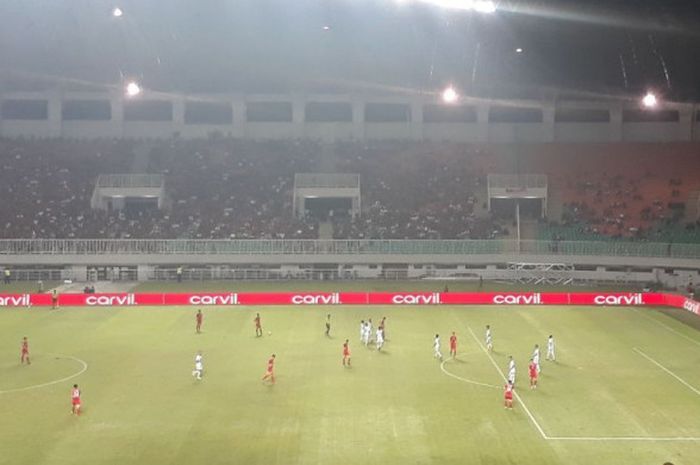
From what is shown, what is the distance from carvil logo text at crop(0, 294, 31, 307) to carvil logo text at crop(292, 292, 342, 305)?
58.0 feet

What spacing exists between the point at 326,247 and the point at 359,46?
55.4ft

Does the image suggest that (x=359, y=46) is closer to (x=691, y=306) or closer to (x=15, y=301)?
(x=691, y=306)

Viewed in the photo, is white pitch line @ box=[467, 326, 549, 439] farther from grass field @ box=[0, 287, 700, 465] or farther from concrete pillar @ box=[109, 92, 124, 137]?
concrete pillar @ box=[109, 92, 124, 137]

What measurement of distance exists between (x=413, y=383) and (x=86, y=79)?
51490 mm

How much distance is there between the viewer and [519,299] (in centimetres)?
5316

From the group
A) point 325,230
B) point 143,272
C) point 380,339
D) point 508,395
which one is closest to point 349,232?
point 325,230

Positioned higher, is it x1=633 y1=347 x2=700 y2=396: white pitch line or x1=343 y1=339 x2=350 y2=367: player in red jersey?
x1=343 y1=339 x2=350 y2=367: player in red jersey

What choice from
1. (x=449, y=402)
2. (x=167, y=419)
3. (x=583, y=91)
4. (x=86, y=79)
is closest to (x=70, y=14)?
(x=86, y=79)

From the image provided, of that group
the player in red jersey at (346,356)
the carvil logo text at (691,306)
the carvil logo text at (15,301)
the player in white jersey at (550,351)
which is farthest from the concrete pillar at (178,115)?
the player in white jersey at (550,351)

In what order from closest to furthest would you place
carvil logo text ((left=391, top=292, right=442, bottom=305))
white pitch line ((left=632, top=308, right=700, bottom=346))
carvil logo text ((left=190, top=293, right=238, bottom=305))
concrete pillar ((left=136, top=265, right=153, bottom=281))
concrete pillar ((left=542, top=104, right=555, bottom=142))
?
1. white pitch line ((left=632, top=308, right=700, bottom=346))
2. carvil logo text ((left=190, top=293, right=238, bottom=305))
3. carvil logo text ((left=391, top=292, right=442, bottom=305))
4. concrete pillar ((left=136, top=265, right=153, bottom=281))
5. concrete pillar ((left=542, top=104, right=555, bottom=142))

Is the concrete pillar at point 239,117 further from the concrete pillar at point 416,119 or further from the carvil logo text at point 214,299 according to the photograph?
the carvil logo text at point 214,299

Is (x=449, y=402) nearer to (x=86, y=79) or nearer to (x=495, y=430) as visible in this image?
(x=495, y=430)

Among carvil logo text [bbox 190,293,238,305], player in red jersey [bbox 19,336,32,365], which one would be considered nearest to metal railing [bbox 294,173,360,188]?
carvil logo text [bbox 190,293,238,305]

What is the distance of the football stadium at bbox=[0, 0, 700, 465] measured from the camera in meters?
28.0
